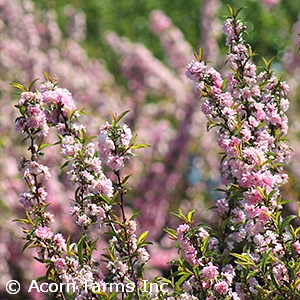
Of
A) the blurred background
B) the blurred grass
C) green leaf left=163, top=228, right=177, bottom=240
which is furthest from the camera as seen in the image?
the blurred grass

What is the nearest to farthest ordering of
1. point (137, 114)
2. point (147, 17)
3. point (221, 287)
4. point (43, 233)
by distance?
point (221, 287) < point (43, 233) < point (137, 114) < point (147, 17)

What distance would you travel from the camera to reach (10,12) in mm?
8359

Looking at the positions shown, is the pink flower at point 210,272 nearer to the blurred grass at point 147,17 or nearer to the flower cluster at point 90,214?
the flower cluster at point 90,214

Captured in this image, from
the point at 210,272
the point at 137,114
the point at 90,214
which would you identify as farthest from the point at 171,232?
the point at 137,114

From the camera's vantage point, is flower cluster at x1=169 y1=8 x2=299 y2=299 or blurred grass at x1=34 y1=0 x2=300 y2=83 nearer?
flower cluster at x1=169 y1=8 x2=299 y2=299

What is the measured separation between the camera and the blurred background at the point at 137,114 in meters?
7.91

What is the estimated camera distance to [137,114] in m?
9.52

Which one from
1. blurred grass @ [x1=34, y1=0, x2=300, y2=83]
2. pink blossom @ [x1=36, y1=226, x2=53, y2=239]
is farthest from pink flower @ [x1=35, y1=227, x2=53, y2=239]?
blurred grass @ [x1=34, y1=0, x2=300, y2=83]

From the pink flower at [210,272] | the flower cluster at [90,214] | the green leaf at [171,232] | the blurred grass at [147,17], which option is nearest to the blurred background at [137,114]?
the flower cluster at [90,214]

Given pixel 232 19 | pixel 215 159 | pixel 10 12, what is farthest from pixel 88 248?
pixel 215 159

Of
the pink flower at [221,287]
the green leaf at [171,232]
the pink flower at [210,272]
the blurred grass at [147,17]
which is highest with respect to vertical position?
the blurred grass at [147,17]

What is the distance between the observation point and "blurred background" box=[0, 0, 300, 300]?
791cm

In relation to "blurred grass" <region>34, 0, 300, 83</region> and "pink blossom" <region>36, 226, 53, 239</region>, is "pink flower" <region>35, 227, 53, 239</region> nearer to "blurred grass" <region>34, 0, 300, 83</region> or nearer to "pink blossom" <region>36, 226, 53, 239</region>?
"pink blossom" <region>36, 226, 53, 239</region>

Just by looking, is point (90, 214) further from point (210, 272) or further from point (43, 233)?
point (210, 272)
